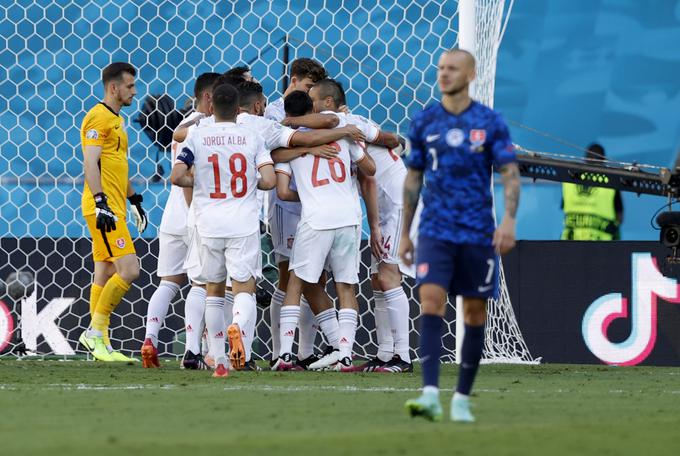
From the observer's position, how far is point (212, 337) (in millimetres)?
7852

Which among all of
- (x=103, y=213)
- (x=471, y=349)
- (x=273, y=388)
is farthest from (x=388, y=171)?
(x=471, y=349)

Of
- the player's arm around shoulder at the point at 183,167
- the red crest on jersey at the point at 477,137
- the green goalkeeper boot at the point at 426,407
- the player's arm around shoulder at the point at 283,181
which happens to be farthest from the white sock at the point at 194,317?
the green goalkeeper boot at the point at 426,407

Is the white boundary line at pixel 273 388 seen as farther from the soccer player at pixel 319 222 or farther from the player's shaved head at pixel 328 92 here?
the player's shaved head at pixel 328 92

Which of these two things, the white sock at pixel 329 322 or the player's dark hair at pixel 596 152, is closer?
the white sock at pixel 329 322

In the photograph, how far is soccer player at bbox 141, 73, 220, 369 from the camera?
848 cm

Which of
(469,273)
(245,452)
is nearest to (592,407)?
(469,273)

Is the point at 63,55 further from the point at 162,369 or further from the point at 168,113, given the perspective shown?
the point at 162,369

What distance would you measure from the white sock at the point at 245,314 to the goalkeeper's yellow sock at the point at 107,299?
1.40 metres

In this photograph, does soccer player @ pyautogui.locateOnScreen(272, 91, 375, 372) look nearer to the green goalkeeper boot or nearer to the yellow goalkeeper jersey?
the yellow goalkeeper jersey

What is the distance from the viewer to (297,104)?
8430 millimetres

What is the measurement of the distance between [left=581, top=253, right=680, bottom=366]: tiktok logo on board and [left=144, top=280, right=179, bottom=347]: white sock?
3.36 metres

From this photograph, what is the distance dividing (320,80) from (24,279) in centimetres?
305

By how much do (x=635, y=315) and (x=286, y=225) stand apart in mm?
3071

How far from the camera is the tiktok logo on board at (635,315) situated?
1031 cm
